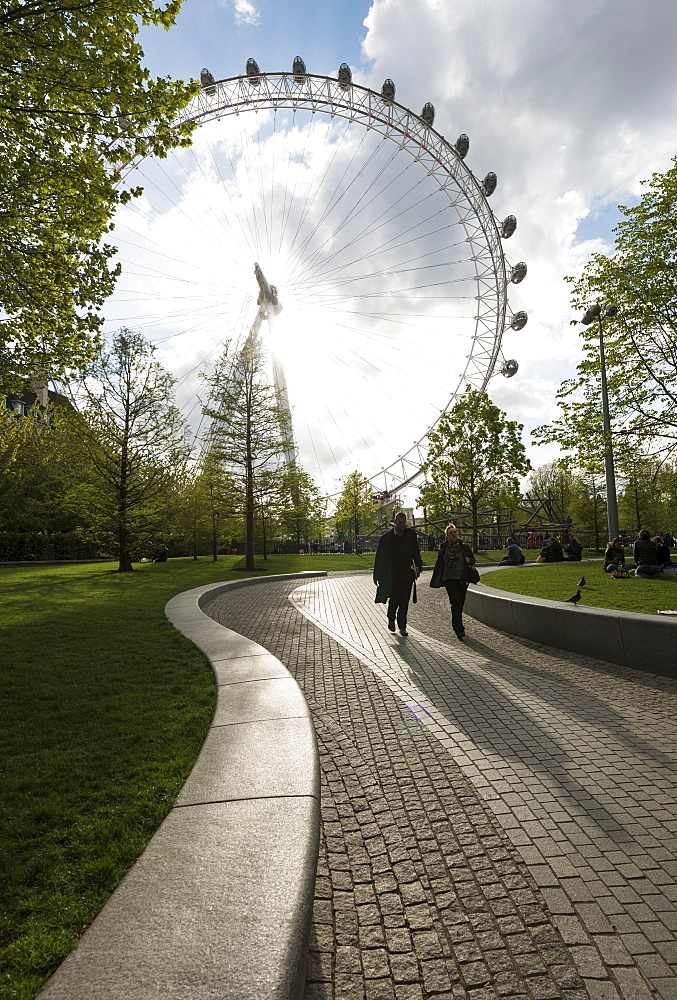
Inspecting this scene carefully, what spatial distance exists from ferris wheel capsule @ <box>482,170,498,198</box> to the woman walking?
1329 inches

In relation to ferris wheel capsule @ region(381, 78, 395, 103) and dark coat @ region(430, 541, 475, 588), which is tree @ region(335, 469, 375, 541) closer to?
ferris wheel capsule @ region(381, 78, 395, 103)

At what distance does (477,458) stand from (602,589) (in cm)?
2239

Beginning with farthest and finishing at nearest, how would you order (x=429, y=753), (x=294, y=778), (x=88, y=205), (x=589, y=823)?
(x=88, y=205)
(x=429, y=753)
(x=294, y=778)
(x=589, y=823)

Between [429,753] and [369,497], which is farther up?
[369,497]

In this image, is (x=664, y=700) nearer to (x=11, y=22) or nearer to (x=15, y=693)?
(x=15, y=693)

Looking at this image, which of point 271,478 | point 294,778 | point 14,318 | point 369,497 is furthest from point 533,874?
point 369,497

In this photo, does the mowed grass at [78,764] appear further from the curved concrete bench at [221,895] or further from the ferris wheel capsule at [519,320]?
the ferris wheel capsule at [519,320]

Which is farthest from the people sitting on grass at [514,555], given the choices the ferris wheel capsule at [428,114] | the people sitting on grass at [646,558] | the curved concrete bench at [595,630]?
the ferris wheel capsule at [428,114]

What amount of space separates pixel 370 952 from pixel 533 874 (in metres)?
0.98

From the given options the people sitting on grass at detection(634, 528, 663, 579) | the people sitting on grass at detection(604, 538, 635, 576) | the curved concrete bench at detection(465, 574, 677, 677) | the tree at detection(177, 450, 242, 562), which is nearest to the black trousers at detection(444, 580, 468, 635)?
the curved concrete bench at detection(465, 574, 677, 677)

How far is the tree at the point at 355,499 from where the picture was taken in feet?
199

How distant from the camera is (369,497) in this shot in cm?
6047

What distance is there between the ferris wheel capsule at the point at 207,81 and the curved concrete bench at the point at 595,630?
34642mm

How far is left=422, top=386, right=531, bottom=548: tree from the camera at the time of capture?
32719 mm
